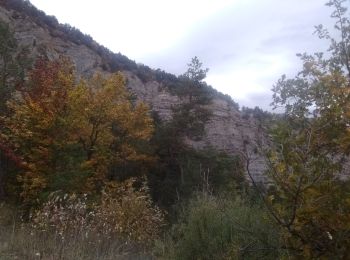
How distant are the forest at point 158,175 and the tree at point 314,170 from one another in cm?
1

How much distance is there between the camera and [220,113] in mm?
47000

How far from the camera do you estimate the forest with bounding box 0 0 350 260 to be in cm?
483

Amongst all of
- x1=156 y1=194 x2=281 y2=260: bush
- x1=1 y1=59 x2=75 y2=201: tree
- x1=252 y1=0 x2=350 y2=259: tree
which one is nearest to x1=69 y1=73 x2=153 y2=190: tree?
x1=1 y1=59 x2=75 y2=201: tree

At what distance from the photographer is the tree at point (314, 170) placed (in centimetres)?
467

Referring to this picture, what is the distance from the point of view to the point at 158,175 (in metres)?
28.7

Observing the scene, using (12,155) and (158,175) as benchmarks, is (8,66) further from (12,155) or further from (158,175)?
(158,175)

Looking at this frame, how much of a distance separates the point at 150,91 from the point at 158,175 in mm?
19789

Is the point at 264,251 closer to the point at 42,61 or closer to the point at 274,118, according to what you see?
the point at 274,118

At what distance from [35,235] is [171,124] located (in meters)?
22.5

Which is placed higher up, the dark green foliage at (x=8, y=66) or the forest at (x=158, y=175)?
the dark green foliage at (x=8, y=66)

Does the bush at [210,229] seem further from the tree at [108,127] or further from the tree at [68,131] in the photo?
the tree at [108,127]

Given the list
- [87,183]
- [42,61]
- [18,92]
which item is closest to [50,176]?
[87,183]

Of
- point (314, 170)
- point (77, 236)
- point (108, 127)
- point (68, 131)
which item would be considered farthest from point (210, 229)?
point (108, 127)

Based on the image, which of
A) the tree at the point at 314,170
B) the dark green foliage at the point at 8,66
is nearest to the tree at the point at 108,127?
the dark green foliage at the point at 8,66
